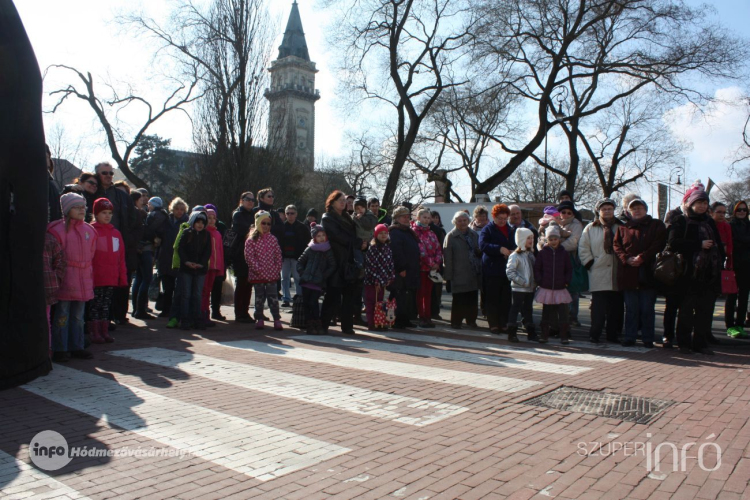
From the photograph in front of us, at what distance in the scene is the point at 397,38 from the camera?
23891 mm

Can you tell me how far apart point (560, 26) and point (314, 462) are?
22.2 m

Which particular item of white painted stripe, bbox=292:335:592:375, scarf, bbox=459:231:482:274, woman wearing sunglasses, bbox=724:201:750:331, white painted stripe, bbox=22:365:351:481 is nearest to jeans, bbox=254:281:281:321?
white painted stripe, bbox=292:335:592:375

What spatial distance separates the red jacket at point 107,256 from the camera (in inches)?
312

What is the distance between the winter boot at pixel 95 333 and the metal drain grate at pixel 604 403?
5562mm

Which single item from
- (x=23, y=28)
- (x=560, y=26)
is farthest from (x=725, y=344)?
(x=560, y=26)

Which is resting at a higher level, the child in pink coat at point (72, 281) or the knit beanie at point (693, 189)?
the knit beanie at point (693, 189)

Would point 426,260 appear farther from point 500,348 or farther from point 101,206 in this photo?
point 101,206

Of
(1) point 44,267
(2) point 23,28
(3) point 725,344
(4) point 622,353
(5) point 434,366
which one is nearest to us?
(2) point 23,28

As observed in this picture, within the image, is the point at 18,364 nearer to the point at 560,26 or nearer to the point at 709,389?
the point at 709,389

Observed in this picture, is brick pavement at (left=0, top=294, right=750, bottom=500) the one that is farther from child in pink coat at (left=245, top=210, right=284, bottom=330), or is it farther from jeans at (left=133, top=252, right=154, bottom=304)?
jeans at (left=133, top=252, right=154, bottom=304)

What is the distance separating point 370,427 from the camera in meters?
4.64

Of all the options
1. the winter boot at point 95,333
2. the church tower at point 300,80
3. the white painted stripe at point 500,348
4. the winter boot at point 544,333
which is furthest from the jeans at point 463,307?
the church tower at point 300,80

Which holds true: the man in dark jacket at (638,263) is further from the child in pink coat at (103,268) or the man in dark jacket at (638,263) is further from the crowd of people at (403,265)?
the child in pink coat at (103,268)

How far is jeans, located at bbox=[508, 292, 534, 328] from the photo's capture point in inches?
355
